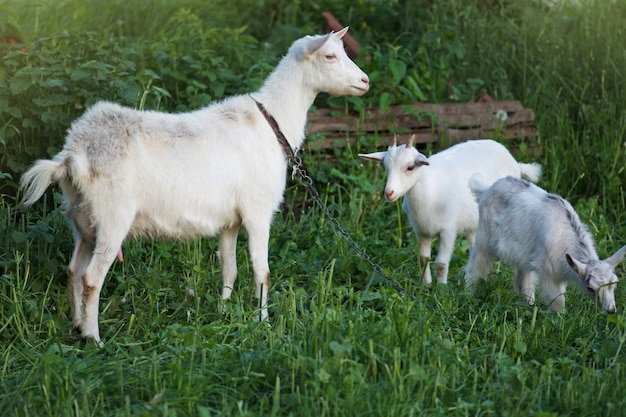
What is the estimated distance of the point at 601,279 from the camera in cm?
542

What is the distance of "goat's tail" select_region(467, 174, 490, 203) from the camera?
6570mm

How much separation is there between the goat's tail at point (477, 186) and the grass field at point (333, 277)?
0.57 metres

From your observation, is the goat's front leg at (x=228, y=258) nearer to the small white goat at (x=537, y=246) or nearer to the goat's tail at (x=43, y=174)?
the goat's tail at (x=43, y=174)

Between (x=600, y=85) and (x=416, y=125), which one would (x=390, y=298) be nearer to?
(x=416, y=125)

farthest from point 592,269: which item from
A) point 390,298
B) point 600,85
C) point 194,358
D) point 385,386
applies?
point 600,85

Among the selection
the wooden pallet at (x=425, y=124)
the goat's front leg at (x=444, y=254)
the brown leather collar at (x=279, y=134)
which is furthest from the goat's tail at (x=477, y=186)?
the wooden pallet at (x=425, y=124)

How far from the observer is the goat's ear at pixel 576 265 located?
5.34 metres

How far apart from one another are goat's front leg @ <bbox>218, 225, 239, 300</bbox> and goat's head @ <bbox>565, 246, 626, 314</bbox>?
6.60 feet

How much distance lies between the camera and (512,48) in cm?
961

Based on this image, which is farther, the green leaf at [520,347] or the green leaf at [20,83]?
the green leaf at [20,83]

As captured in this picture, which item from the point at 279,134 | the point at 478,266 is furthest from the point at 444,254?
the point at 279,134

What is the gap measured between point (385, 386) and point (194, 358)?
1003 mm

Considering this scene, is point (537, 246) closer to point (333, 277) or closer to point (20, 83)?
point (333, 277)

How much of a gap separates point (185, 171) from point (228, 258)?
0.79m
